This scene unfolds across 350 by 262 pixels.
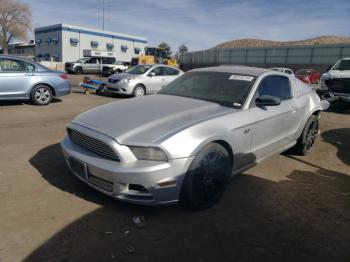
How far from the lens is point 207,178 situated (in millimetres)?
3342

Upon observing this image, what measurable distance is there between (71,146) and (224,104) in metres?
1.97

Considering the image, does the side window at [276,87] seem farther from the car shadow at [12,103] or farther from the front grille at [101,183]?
the car shadow at [12,103]

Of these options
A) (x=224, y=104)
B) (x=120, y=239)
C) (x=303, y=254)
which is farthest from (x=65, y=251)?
(x=224, y=104)

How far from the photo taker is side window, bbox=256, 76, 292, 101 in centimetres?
433

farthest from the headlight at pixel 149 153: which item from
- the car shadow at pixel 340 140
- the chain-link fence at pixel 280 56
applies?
the chain-link fence at pixel 280 56

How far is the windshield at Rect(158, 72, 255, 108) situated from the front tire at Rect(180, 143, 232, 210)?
827 millimetres

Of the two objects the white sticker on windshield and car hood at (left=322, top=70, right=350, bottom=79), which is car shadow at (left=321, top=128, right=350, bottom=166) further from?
car hood at (left=322, top=70, right=350, bottom=79)

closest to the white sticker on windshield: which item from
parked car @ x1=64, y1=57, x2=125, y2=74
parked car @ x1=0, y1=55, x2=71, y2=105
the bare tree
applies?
parked car @ x1=0, y1=55, x2=71, y2=105

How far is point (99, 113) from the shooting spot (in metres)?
3.78

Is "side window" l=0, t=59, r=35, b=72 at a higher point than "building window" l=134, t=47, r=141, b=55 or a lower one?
lower

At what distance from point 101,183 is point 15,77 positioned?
705 cm

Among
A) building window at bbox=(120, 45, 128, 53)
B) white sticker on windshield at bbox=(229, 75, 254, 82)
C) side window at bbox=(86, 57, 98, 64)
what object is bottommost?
white sticker on windshield at bbox=(229, 75, 254, 82)

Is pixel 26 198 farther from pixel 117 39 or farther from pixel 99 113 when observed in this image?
pixel 117 39

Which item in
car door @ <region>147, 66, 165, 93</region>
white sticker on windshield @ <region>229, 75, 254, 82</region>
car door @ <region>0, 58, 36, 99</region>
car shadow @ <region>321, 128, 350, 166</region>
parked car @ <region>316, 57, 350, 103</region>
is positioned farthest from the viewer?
car door @ <region>147, 66, 165, 93</region>
